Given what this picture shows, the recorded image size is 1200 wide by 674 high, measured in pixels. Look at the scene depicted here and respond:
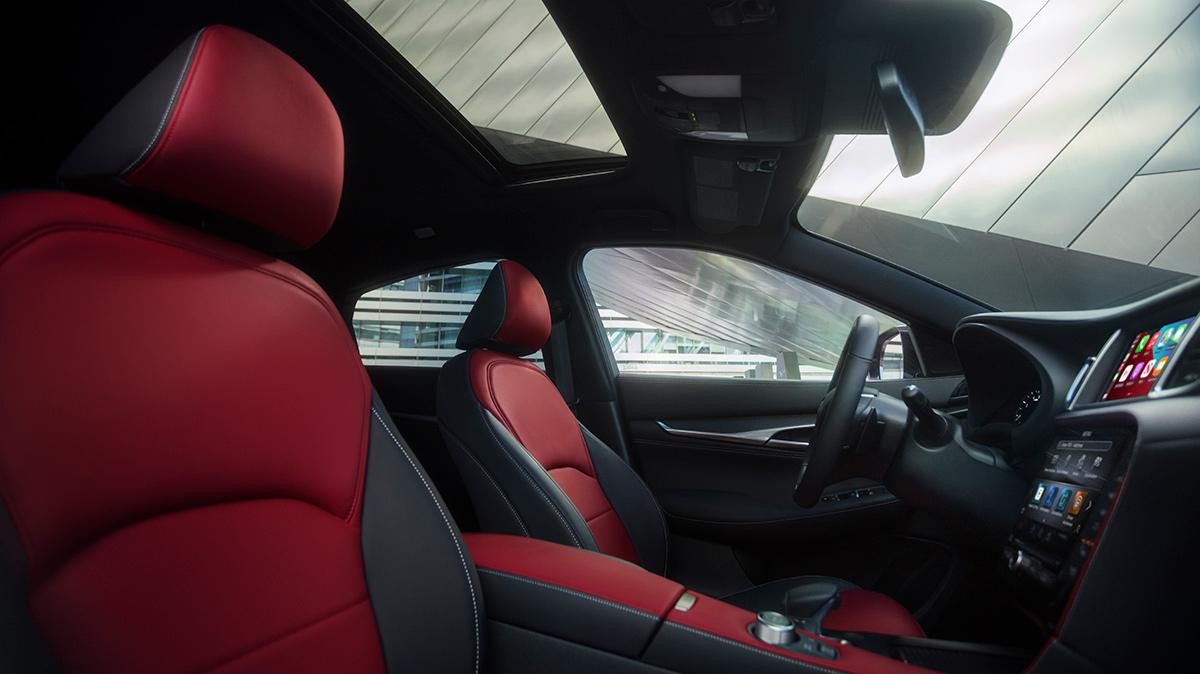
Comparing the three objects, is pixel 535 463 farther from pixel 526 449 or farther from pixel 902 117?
pixel 902 117

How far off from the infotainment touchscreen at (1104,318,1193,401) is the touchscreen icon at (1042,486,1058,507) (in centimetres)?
19

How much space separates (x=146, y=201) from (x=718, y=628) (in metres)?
0.98

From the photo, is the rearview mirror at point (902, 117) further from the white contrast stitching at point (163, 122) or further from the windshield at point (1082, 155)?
the white contrast stitching at point (163, 122)

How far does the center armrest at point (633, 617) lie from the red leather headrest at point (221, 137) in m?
0.66

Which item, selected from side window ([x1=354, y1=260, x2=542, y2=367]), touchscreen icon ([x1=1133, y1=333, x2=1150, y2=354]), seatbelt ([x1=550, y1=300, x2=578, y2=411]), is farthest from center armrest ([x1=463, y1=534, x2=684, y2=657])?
side window ([x1=354, y1=260, x2=542, y2=367])

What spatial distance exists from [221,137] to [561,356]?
2.30 metres

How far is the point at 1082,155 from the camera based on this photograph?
3963mm

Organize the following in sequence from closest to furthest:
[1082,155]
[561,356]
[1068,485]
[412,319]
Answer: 1. [1068,485]
2. [561,356]
3. [412,319]
4. [1082,155]

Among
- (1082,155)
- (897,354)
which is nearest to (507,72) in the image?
(897,354)

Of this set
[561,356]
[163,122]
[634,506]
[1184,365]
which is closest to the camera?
[163,122]

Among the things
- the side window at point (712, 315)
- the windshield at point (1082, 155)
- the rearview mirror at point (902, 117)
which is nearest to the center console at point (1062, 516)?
the rearview mirror at point (902, 117)

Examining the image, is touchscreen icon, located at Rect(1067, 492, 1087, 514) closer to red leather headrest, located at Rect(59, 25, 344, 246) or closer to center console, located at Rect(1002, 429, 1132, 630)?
center console, located at Rect(1002, 429, 1132, 630)

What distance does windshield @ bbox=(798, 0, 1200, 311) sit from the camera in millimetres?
3312

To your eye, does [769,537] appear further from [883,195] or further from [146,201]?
[146,201]
